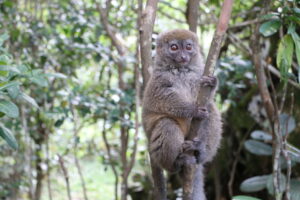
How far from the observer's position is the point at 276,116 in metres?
4.41

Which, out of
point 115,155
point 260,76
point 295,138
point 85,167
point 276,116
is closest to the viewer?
point 276,116

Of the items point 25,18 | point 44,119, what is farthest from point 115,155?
point 25,18

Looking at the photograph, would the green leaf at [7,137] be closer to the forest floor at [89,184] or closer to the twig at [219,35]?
the twig at [219,35]

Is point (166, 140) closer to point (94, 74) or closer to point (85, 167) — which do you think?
point (94, 74)

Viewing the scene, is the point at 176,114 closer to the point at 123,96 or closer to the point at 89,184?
the point at 123,96

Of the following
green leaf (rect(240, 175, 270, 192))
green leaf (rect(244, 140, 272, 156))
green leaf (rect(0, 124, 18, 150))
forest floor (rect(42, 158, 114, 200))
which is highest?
green leaf (rect(0, 124, 18, 150))

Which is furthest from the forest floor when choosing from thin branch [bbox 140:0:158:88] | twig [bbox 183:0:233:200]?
twig [bbox 183:0:233:200]

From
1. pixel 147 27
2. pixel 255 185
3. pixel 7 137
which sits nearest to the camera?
pixel 7 137

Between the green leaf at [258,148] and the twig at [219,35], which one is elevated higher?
the twig at [219,35]

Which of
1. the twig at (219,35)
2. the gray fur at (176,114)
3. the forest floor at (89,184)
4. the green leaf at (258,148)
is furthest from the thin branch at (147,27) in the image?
the forest floor at (89,184)

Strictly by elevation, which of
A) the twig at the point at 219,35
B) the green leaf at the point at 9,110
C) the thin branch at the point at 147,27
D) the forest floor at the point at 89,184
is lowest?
the forest floor at the point at 89,184

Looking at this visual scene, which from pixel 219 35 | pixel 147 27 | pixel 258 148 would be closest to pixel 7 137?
pixel 147 27

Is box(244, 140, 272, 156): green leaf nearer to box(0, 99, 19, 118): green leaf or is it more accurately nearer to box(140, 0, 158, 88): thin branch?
box(140, 0, 158, 88): thin branch

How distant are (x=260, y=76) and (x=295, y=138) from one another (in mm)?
1706
